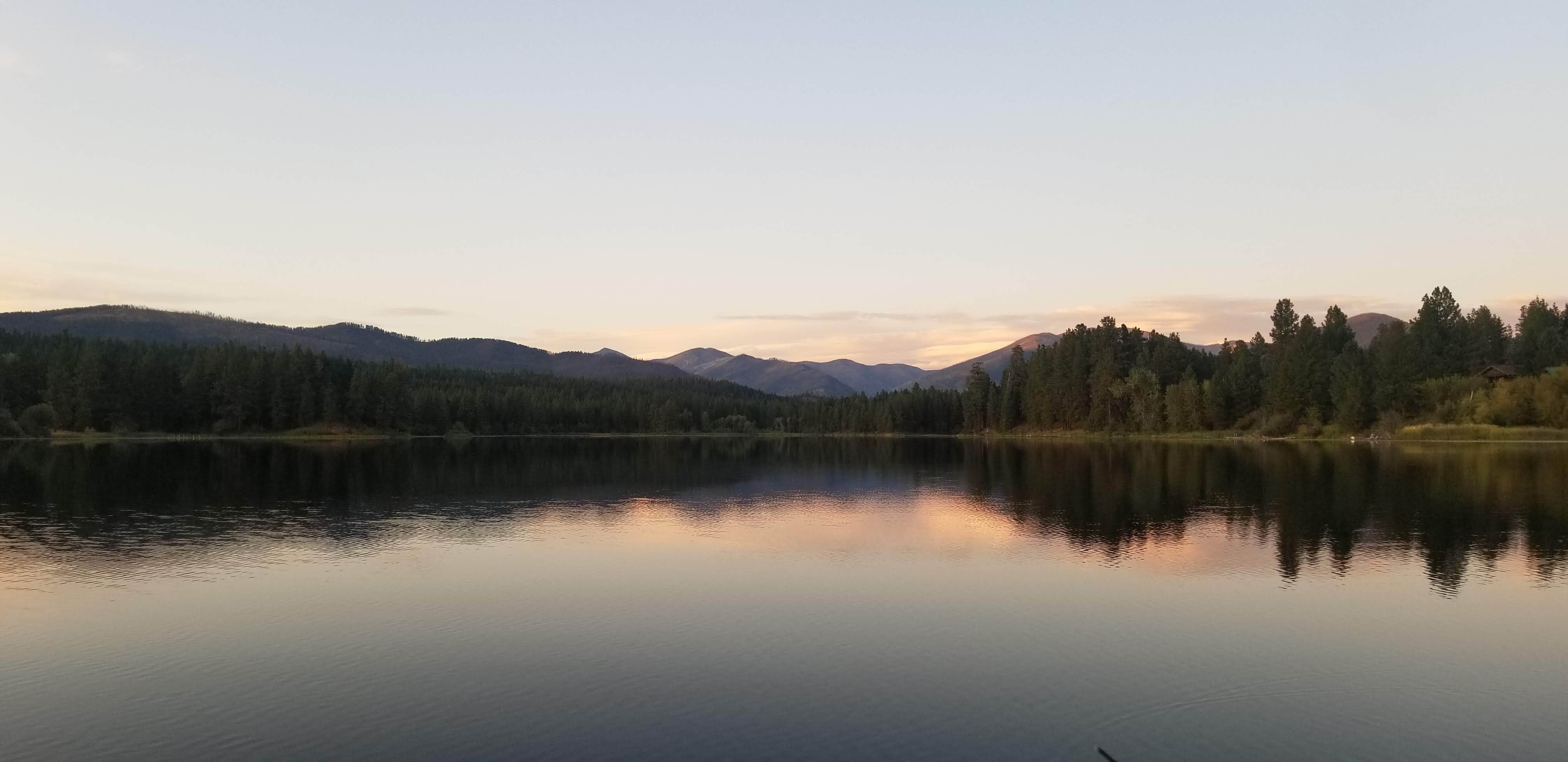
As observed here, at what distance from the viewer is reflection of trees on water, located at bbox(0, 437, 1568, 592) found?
4697 cm

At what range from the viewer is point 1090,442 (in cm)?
19788

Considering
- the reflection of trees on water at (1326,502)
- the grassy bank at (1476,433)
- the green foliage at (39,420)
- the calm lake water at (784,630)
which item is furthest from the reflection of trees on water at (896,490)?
the green foliage at (39,420)

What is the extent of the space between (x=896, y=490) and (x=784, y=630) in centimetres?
5472

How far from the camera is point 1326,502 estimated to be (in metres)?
64.1

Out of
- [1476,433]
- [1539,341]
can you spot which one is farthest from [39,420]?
[1539,341]

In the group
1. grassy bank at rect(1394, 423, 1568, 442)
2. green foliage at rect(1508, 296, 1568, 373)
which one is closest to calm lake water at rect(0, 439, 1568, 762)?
grassy bank at rect(1394, 423, 1568, 442)

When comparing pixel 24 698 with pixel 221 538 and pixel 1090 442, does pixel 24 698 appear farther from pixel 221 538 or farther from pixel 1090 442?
pixel 1090 442

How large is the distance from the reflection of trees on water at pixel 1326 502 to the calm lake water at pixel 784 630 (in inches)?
19.7

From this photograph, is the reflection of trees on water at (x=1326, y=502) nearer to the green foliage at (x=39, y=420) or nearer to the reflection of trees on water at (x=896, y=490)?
the reflection of trees on water at (x=896, y=490)

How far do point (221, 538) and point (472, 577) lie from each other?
17.7m

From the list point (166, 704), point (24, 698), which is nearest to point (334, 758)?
point (166, 704)

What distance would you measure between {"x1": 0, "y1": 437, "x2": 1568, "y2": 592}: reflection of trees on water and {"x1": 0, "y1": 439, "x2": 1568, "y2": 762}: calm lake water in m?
0.59

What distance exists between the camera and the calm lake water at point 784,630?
64.6ft

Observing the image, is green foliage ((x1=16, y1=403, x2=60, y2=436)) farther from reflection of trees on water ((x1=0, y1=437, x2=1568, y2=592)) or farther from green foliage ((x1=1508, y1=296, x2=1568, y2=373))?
green foliage ((x1=1508, y1=296, x2=1568, y2=373))
